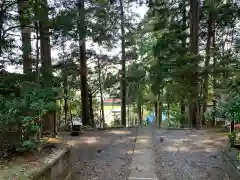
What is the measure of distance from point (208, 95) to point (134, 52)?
15.8ft

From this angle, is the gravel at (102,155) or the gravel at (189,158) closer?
the gravel at (189,158)

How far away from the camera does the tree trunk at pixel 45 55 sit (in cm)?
585

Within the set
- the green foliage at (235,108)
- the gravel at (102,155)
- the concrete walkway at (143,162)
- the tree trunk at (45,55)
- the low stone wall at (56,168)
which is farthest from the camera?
the tree trunk at (45,55)

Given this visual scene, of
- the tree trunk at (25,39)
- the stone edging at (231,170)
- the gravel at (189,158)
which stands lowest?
the gravel at (189,158)

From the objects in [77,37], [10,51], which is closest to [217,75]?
[77,37]

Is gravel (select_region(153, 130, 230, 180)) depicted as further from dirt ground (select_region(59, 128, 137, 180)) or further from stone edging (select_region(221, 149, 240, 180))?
dirt ground (select_region(59, 128, 137, 180))

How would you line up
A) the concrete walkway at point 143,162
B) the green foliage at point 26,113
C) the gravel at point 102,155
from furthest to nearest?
the gravel at point 102,155, the concrete walkway at point 143,162, the green foliage at point 26,113

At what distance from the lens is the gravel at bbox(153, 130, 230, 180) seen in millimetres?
4543

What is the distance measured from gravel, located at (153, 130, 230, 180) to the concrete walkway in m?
0.13

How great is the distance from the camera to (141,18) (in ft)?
40.6

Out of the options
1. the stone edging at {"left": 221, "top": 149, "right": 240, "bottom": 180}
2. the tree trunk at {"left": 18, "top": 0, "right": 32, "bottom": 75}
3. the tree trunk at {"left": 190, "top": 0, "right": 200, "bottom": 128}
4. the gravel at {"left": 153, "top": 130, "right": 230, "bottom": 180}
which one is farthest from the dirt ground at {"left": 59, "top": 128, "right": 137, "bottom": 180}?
the tree trunk at {"left": 190, "top": 0, "right": 200, "bottom": 128}

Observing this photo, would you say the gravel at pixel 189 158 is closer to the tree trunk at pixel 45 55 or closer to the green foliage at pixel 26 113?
the green foliage at pixel 26 113

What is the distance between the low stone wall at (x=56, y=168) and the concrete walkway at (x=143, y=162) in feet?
3.67

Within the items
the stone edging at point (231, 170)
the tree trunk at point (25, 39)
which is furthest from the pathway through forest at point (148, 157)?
the tree trunk at point (25, 39)
